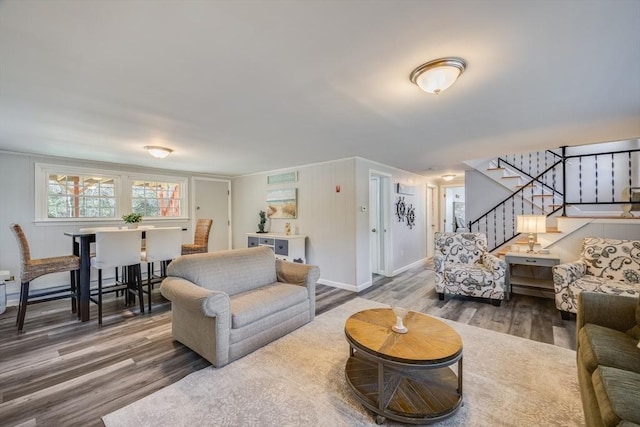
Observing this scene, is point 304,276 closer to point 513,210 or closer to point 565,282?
point 565,282

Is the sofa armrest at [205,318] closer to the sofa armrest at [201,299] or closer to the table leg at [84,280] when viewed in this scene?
the sofa armrest at [201,299]

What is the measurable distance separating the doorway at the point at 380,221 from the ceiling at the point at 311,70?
78.5 inches

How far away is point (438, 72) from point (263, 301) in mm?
2344

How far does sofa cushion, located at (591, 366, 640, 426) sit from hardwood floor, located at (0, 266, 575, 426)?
5.29 ft

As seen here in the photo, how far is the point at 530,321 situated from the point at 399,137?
270 centimetres

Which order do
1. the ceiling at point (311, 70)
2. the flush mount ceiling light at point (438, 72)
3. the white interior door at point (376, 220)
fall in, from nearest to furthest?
the ceiling at point (311, 70)
the flush mount ceiling light at point (438, 72)
the white interior door at point (376, 220)

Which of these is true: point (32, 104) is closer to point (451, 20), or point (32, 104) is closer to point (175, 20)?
point (175, 20)

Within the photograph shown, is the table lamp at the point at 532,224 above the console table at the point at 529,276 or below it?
above

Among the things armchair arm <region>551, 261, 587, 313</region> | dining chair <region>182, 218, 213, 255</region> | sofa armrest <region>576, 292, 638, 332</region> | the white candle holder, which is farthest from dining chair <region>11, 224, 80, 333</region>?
armchair arm <region>551, 261, 587, 313</region>

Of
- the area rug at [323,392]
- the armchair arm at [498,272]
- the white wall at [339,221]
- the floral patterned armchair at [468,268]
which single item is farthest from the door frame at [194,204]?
the armchair arm at [498,272]

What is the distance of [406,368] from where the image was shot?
154 centimetres

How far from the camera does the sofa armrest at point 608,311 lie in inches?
71.6

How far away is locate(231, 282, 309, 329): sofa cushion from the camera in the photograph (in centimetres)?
231

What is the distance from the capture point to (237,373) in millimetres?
2104
